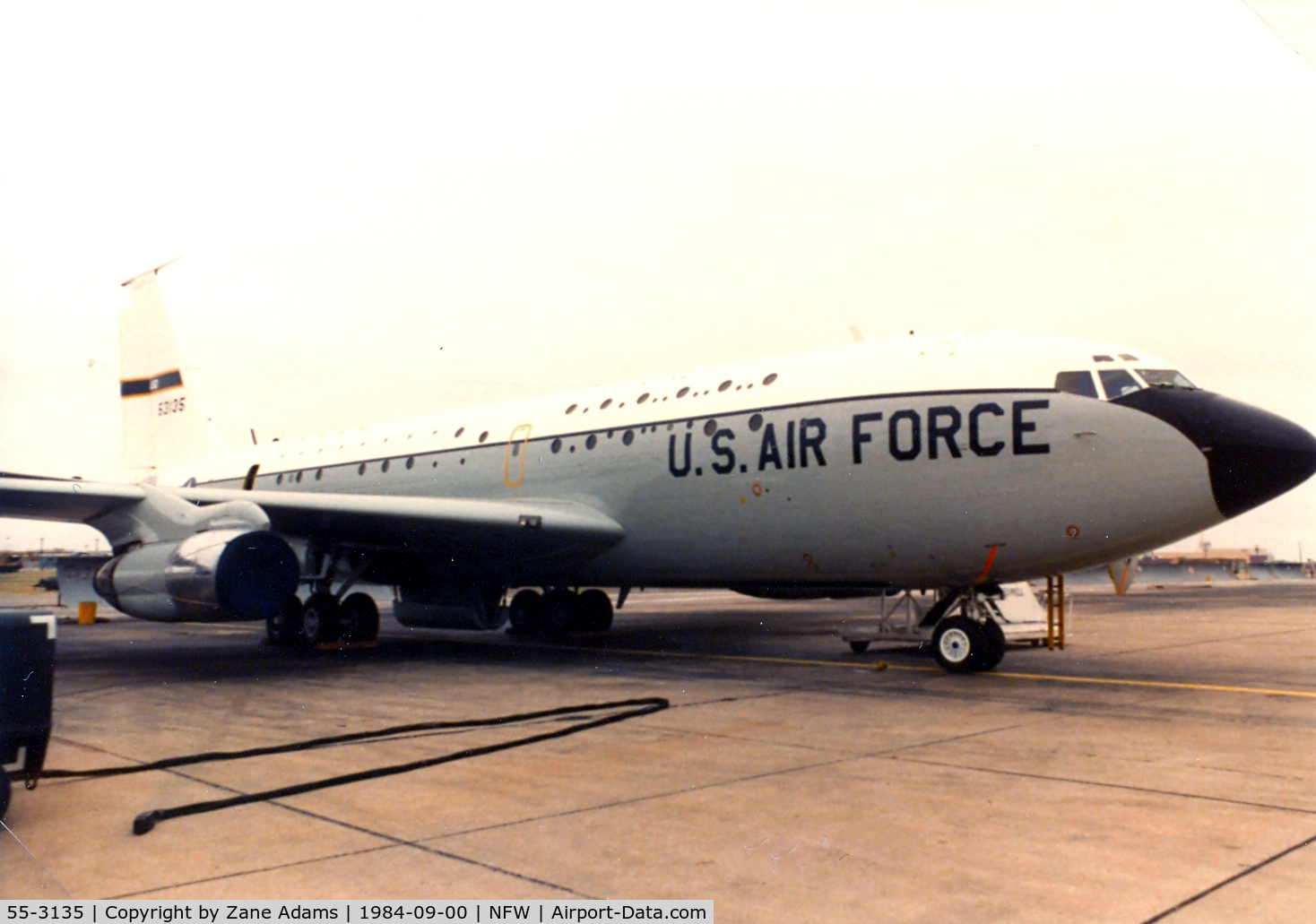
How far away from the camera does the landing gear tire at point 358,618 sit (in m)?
15.8

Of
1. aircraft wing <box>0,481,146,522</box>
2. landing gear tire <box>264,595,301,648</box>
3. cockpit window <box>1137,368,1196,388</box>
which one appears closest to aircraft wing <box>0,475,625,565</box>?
aircraft wing <box>0,481,146,522</box>

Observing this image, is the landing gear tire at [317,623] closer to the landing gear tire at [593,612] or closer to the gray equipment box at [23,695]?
the landing gear tire at [593,612]

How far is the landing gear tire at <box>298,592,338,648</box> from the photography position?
1534 centimetres

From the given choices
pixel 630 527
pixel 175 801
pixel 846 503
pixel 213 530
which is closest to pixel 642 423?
pixel 630 527

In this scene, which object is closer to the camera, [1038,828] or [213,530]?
[1038,828]

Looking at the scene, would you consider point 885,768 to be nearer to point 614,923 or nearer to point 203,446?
point 614,923

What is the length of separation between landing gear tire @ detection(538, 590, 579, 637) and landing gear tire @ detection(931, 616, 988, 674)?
828cm

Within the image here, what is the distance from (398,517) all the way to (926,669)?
6.91 meters

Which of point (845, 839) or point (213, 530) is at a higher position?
point (213, 530)

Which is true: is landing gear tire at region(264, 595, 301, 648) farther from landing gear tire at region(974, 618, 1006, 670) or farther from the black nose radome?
the black nose radome

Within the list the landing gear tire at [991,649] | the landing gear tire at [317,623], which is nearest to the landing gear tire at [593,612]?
the landing gear tire at [317,623]

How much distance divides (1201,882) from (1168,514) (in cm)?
645

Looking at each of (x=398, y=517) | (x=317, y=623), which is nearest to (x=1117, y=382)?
(x=398, y=517)

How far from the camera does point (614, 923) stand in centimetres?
360
